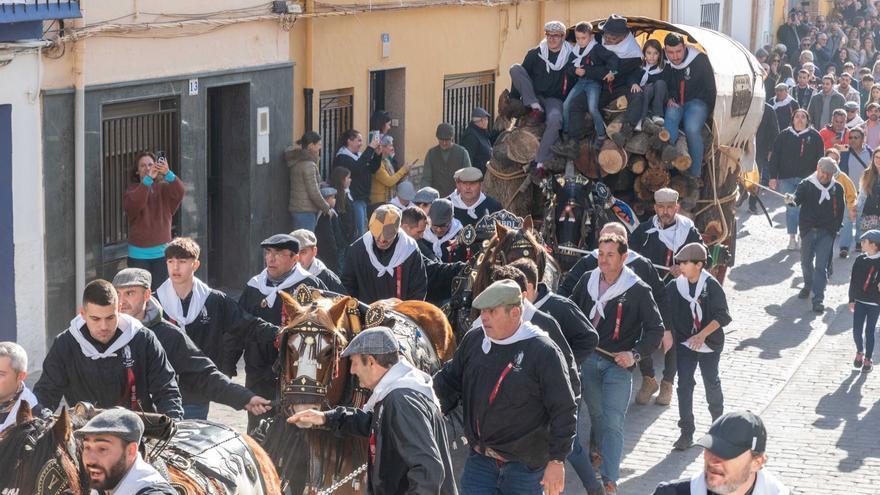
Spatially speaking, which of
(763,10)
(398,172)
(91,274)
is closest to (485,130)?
(398,172)

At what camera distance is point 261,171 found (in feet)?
54.9

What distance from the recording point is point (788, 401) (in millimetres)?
13195

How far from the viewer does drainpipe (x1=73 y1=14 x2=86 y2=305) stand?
1374 centimetres

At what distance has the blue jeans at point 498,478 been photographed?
8.35 meters

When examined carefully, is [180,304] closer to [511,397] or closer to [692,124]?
→ [511,397]

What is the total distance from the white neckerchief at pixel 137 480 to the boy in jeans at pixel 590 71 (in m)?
9.21

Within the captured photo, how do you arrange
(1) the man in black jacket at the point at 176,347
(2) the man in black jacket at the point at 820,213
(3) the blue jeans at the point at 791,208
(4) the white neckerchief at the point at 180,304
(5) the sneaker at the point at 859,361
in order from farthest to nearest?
(3) the blue jeans at the point at 791,208
(2) the man in black jacket at the point at 820,213
(5) the sneaker at the point at 859,361
(4) the white neckerchief at the point at 180,304
(1) the man in black jacket at the point at 176,347

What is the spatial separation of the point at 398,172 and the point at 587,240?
169 inches

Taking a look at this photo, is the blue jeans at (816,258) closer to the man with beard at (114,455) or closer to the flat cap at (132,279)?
the flat cap at (132,279)

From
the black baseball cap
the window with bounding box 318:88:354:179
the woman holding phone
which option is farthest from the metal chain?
the window with bounding box 318:88:354:179

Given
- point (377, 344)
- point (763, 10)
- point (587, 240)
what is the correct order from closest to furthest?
point (377, 344) < point (587, 240) < point (763, 10)

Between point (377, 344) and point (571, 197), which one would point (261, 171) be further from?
point (377, 344)

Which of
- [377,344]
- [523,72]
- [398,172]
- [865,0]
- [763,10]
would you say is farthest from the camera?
[865,0]

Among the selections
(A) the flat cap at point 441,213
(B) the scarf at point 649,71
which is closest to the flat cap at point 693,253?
(A) the flat cap at point 441,213
